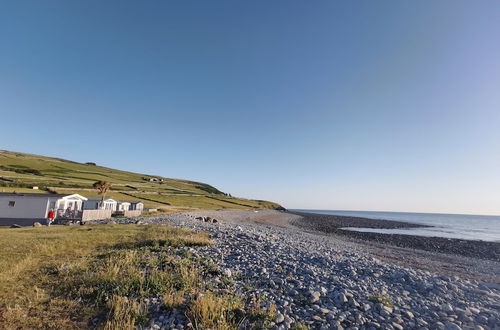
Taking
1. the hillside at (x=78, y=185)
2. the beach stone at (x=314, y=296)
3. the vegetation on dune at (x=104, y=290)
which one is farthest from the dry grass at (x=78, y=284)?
the hillside at (x=78, y=185)

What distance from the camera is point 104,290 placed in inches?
305

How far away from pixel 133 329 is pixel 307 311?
4.77m

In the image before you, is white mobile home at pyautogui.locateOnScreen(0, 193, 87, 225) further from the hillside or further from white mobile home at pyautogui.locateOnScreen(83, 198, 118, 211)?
the hillside

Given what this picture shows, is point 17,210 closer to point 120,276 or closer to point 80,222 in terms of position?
point 80,222

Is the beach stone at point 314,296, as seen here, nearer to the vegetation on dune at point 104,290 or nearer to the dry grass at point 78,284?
the vegetation on dune at point 104,290

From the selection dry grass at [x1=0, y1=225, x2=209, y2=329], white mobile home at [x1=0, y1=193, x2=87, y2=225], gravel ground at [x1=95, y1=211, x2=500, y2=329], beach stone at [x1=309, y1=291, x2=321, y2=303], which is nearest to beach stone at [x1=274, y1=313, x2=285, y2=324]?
gravel ground at [x1=95, y1=211, x2=500, y2=329]

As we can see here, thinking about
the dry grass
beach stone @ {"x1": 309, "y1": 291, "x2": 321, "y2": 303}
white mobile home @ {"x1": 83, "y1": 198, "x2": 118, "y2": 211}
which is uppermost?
beach stone @ {"x1": 309, "y1": 291, "x2": 321, "y2": 303}

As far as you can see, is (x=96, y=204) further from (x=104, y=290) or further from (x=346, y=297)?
(x=346, y=297)

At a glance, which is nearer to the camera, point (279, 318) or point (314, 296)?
point (279, 318)

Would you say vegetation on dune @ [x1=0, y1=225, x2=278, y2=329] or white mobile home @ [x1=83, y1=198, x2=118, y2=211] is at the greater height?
vegetation on dune @ [x1=0, y1=225, x2=278, y2=329]

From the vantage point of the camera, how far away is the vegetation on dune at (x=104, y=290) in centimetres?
618

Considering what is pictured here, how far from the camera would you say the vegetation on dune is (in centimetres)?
618

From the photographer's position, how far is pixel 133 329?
568 cm

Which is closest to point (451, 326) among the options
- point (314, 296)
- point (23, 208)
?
point (314, 296)
